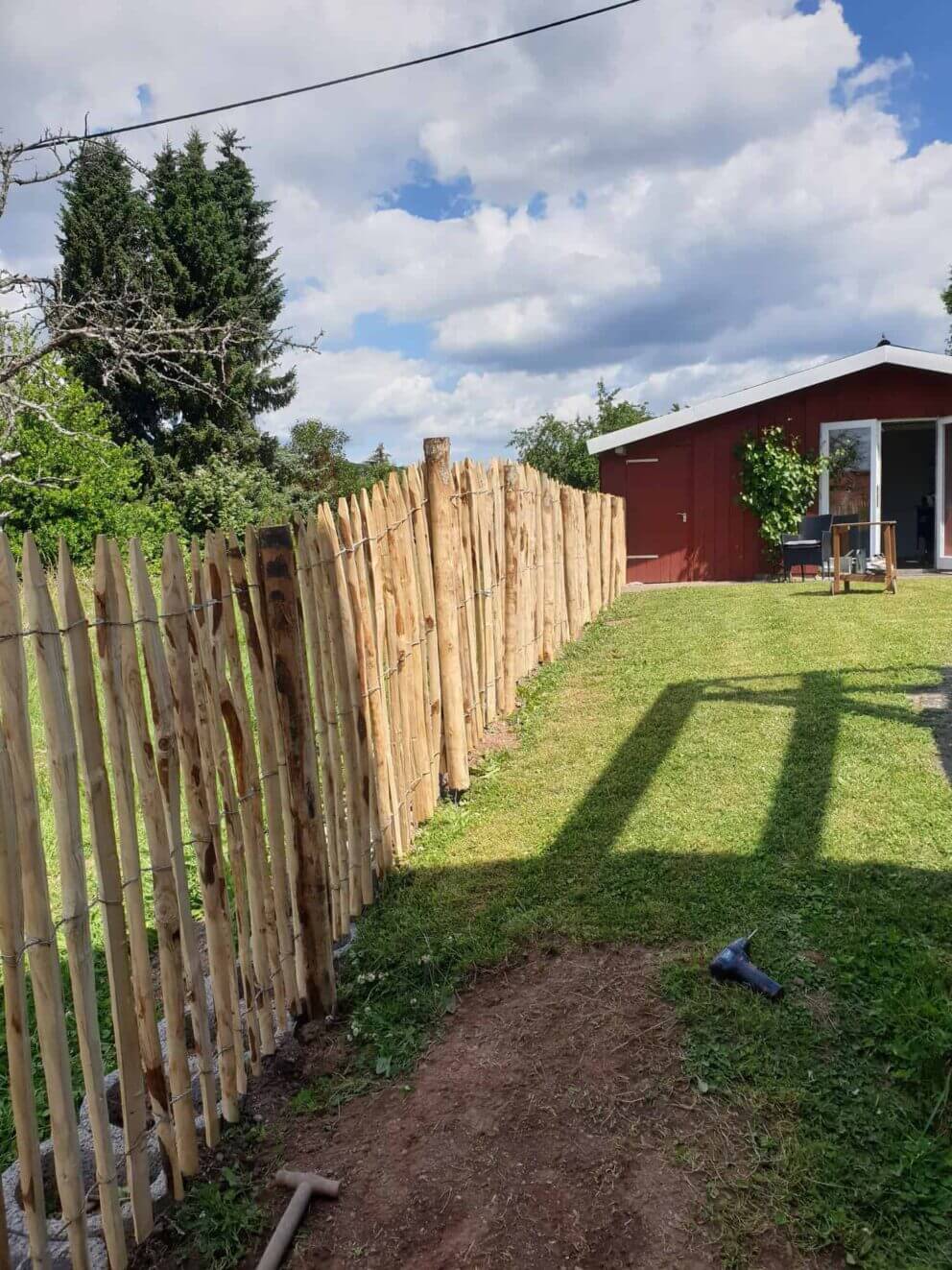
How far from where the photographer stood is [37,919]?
68.4 inches

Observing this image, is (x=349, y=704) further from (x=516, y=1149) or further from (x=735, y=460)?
(x=735, y=460)

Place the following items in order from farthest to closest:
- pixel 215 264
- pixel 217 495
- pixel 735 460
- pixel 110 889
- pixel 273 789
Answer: pixel 215 264, pixel 217 495, pixel 735 460, pixel 273 789, pixel 110 889

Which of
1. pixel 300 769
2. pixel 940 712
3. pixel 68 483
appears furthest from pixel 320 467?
pixel 300 769

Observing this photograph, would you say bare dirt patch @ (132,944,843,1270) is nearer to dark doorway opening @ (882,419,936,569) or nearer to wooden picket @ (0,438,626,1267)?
wooden picket @ (0,438,626,1267)

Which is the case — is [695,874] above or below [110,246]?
below

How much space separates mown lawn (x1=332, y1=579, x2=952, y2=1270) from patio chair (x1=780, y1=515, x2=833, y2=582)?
5985 millimetres

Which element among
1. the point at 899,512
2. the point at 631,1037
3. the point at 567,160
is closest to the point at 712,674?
the point at 631,1037

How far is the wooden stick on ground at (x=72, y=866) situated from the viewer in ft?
5.70

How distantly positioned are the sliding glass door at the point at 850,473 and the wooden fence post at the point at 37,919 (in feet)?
46.7

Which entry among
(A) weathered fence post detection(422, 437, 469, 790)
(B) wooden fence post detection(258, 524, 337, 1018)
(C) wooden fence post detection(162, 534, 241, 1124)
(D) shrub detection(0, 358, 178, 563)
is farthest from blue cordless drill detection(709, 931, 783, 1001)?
(D) shrub detection(0, 358, 178, 563)

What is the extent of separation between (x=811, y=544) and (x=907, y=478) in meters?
7.04

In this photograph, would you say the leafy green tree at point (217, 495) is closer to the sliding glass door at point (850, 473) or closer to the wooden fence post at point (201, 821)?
the sliding glass door at point (850, 473)

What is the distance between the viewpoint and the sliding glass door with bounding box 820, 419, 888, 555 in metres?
14.1

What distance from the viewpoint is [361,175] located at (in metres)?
10.6
